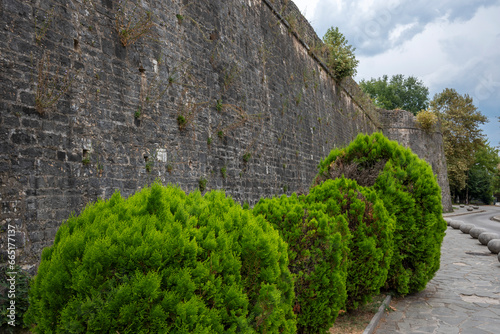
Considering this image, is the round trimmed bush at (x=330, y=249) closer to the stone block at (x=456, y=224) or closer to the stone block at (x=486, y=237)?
the stone block at (x=486, y=237)

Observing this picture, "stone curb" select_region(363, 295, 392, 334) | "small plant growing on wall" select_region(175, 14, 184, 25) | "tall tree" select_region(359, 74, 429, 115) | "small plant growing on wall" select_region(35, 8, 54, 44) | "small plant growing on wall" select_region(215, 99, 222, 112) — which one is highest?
"tall tree" select_region(359, 74, 429, 115)

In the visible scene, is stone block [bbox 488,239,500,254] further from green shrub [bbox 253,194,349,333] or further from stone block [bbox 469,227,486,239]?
green shrub [bbox 253,194,349,333]

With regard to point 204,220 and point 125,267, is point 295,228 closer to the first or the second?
point 204,220

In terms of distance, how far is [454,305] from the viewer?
199 inches

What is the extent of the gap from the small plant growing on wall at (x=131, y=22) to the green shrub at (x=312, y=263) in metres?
4.13

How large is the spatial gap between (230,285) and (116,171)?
13.3 feet

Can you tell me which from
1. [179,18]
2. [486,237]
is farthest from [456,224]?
[179,18]

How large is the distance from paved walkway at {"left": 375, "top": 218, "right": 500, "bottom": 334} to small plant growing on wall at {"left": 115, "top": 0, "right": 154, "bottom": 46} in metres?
5.69

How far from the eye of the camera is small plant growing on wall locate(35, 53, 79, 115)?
4551 mm

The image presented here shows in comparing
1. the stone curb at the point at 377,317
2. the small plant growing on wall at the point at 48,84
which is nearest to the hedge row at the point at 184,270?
the stone curb at the point at 377,317

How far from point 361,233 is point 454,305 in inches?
81.4

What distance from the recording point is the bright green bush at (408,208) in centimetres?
517

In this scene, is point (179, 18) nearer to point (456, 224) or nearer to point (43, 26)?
point (43, 26)

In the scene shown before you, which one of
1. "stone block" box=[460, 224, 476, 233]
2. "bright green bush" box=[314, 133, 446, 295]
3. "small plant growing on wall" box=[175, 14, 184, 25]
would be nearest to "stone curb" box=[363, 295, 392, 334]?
"bright green bush" box=[314, 133, 446, 295]
